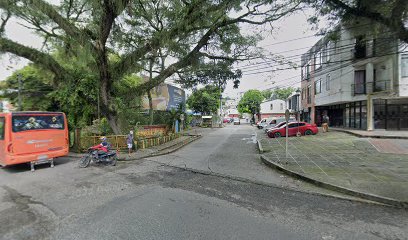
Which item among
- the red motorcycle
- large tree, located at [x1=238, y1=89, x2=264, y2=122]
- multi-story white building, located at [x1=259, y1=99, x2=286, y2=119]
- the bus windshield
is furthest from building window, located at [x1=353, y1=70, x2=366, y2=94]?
large tree, located at [x1=238, y1=89, x2=264, y2=122]

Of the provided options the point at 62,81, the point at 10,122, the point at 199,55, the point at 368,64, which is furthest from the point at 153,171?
the point at 368,64

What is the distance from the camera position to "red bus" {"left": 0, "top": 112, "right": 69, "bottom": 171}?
25.6 ft

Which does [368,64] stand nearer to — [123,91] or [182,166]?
[182,166]

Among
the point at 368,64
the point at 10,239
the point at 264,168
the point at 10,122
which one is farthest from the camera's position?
the point at 368,64

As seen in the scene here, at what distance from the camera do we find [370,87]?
1750 centimetres

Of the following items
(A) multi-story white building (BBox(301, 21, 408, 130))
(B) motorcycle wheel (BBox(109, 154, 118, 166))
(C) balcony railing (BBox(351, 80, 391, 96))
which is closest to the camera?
(B) motorcycle wheel (BBox(109, 154, 118, 166))

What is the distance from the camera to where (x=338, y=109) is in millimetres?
23188

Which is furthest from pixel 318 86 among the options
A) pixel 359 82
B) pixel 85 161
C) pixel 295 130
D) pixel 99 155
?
pixel 85 161

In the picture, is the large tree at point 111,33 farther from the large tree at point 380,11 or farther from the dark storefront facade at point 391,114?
the dark storefront facade at point 391,114

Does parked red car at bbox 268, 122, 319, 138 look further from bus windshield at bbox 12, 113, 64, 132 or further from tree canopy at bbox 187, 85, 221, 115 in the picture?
tree canopy at bbox 187, 85, 221, 115

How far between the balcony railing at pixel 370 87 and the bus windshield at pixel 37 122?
2152 cm

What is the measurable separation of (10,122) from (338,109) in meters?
26.8

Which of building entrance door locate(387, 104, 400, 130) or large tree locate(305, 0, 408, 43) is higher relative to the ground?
large tree locate(305, 0, 408, 43)

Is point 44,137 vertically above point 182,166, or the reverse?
point 44,137
